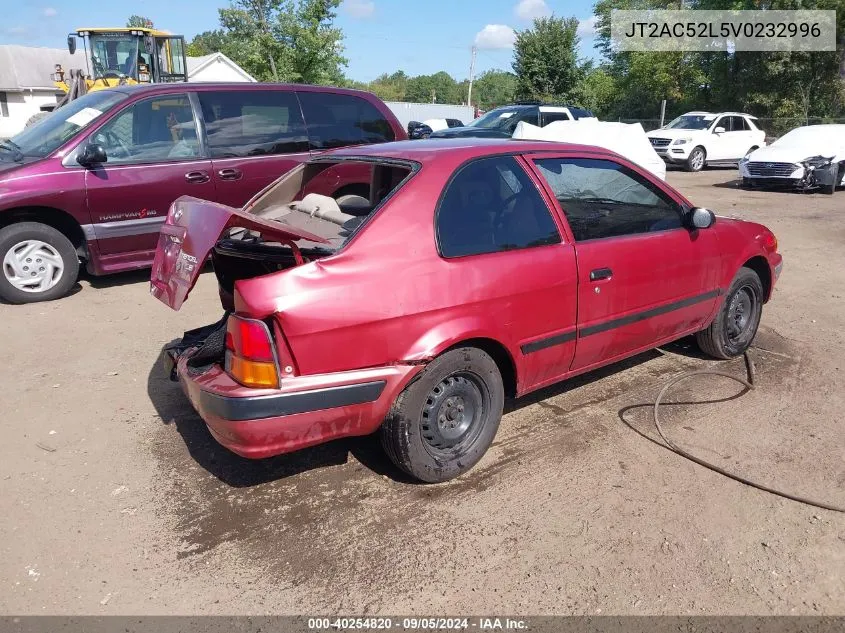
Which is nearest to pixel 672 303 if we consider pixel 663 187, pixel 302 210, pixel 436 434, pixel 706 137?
pixel 663 187

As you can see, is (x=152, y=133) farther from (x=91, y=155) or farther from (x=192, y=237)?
(x=192, y=237)

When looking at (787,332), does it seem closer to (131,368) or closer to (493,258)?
(493,258)

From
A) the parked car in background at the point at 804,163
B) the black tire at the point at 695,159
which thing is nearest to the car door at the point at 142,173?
the parked car in background at the point at 804,163

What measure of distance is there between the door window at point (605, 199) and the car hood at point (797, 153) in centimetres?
1312

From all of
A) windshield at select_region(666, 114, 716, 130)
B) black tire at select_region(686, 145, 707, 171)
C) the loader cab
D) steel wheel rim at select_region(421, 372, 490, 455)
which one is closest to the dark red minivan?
steel wheel rim at select_region(421, 372, 490, 455)

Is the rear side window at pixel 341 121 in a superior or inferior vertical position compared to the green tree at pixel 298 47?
inferior

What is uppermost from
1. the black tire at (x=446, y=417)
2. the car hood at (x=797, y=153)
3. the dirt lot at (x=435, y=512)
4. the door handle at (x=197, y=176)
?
the car hood at (x=797, y=153)

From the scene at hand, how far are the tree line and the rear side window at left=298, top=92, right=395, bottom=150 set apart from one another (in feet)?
86.1

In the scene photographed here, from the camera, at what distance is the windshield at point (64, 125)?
6391 millimetres

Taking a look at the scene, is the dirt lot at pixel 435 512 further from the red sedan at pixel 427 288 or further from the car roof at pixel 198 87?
the car roof at pixel 198 87

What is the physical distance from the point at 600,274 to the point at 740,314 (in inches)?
72.8

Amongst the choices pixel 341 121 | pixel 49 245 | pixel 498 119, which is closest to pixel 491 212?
pixel 341 121

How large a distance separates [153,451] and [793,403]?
3975 mm

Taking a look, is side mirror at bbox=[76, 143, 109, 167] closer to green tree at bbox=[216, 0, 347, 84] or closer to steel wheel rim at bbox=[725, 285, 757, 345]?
steel wheel rim at bbox=[725, 285, 757, 345]
